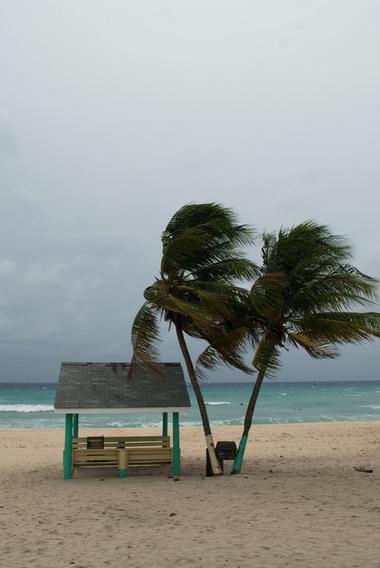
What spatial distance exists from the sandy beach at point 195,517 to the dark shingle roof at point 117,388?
163cm

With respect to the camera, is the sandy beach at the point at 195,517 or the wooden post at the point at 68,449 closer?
the sandy beach at the point at 195,517

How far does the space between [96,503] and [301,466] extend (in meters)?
6.68

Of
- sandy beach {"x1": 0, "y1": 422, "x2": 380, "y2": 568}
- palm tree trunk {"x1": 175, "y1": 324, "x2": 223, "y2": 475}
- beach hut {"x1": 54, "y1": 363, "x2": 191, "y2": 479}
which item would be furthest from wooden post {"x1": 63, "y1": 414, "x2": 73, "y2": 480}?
palm tree trunk {"x1": 175, "y1": 324, "x2": 223, "y2": 475}

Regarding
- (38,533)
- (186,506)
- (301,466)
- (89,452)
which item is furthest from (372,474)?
(38,533)

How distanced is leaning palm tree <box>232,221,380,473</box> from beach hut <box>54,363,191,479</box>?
1.64 meters

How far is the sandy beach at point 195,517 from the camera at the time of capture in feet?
21.0

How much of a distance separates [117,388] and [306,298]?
4.76 metres

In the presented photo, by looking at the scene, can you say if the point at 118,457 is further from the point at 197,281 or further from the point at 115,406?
the point at 197,281

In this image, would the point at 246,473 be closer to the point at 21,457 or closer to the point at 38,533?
the point at 38,533

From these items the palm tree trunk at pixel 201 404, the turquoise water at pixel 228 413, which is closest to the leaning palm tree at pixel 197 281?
the palm tree trunk at pixel 201 404

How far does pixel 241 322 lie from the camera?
13.2 metres

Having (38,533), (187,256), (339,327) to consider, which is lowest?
(38,533)

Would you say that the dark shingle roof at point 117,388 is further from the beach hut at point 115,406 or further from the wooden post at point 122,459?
the wooden post at point 122,459

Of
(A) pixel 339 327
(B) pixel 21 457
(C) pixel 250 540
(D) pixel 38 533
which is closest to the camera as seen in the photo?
(C) pixel 250 540
